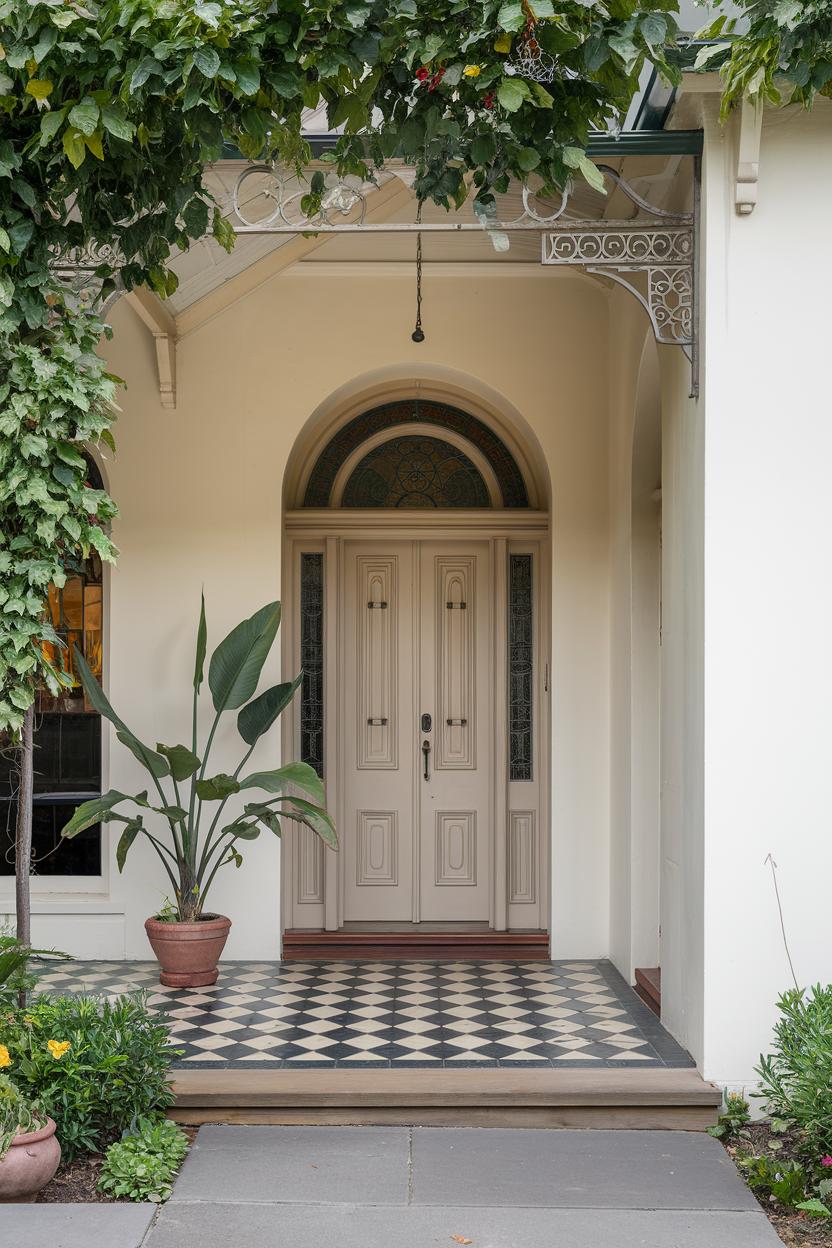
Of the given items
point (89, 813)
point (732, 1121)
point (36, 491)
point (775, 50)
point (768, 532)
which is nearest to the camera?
point (36, 491)

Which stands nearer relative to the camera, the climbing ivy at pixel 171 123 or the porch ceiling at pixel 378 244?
the climbing ivy at pixel 171 123

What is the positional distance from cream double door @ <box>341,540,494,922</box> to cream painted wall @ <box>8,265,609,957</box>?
63 cm

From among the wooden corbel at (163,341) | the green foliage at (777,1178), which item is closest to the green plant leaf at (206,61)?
the wooden corbel at (163,341)

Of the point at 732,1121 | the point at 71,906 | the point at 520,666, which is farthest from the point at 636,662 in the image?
the point at 71,906

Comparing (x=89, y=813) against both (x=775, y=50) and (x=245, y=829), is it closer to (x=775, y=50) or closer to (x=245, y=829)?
(x=245, y=829)

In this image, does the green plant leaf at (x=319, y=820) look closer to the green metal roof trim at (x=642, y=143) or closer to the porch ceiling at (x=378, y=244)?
the porch ceiling at (x=378, y=244)

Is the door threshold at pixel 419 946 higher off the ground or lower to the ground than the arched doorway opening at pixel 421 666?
lower

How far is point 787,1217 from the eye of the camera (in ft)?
12.9

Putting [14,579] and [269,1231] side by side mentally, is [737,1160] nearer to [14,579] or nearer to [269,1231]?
[269,1231]

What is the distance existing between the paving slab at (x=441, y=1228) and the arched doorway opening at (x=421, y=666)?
3598 mm

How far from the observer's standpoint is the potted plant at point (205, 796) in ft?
20.6

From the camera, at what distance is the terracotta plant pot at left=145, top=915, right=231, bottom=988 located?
20.9 feet

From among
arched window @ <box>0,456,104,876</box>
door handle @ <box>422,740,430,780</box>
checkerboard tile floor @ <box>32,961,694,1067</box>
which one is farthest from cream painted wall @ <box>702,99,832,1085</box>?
arched window @ <box>0,456,104,876</box>

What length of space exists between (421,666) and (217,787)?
5.93ft
